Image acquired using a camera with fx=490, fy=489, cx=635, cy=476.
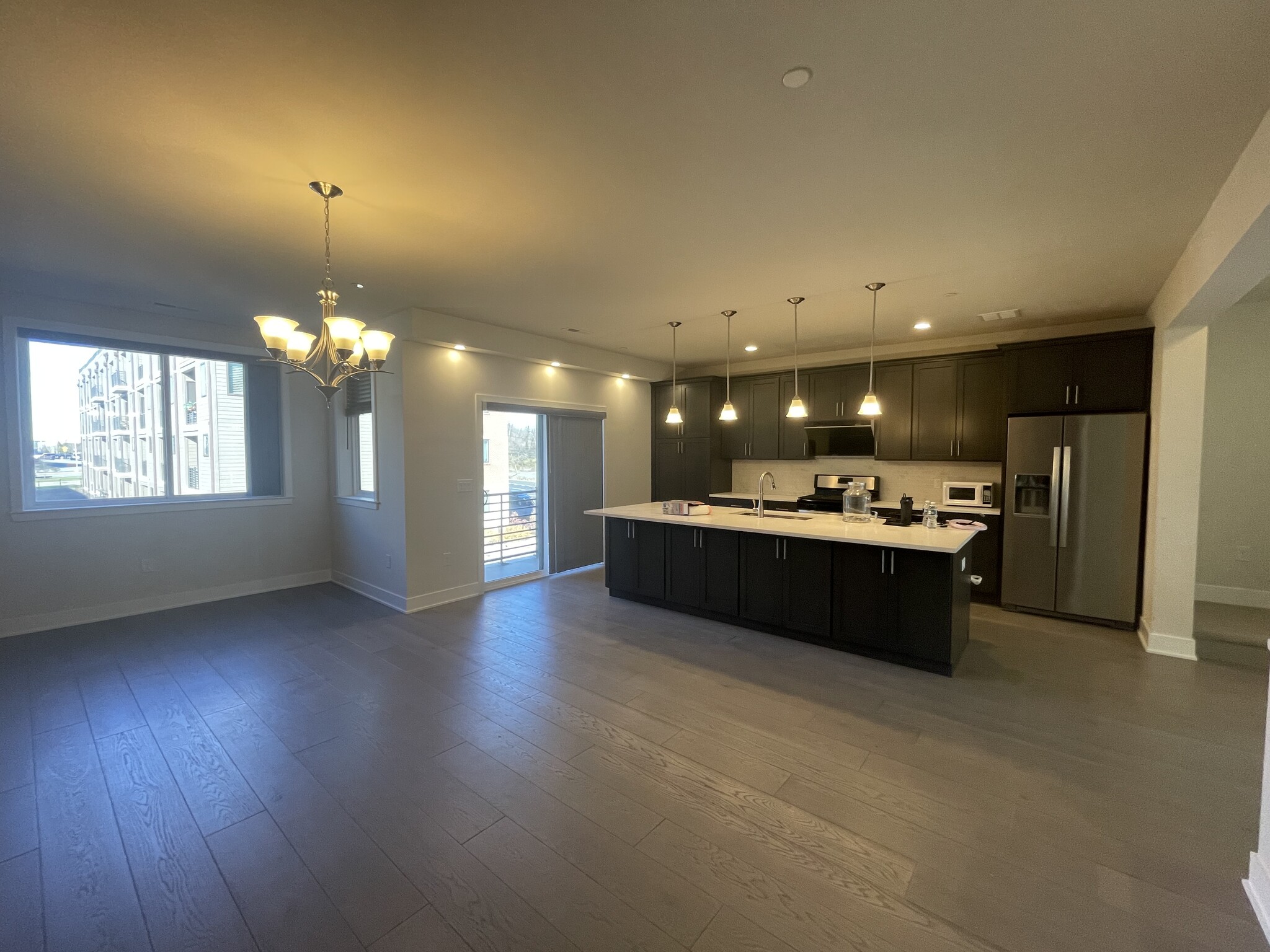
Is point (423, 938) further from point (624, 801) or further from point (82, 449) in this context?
point (82, 449)

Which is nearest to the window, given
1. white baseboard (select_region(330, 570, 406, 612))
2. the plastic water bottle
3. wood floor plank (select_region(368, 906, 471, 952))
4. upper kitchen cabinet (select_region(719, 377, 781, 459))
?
white baseboard (select_region(330, 570, 406, 612))

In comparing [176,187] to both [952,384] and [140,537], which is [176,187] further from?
[952,384]

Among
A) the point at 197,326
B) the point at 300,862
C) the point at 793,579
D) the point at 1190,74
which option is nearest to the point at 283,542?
the point at 197,326

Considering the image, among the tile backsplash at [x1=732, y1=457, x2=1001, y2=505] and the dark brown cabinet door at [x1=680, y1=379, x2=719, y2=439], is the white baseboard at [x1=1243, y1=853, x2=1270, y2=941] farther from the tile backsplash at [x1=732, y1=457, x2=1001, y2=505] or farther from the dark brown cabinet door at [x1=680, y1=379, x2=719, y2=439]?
the dark brown cabinet door at [x1=680, y1=379, x2=719, y2=439]

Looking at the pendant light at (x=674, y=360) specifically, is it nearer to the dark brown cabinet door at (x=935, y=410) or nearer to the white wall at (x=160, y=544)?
the dark brown cabinet door at (x=935, y=410)

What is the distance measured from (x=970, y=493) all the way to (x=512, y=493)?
5.03 metres

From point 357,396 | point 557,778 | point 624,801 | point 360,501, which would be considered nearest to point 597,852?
point 624,801

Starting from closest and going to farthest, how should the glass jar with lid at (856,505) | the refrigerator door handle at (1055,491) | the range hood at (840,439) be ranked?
the glass jar with lid at (856,505) → the refrigerator door handle at (1055,491) → the range hood at (840,439)

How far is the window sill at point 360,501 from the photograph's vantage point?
5.04 metres

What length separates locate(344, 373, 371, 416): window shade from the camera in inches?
200

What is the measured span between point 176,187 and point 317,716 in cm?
283

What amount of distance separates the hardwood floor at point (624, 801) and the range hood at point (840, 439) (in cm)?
276

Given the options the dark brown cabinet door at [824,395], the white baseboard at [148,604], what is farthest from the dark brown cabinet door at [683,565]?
the white baseboard at [148,604]

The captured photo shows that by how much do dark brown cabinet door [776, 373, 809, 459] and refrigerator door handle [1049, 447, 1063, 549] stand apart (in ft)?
7.96
